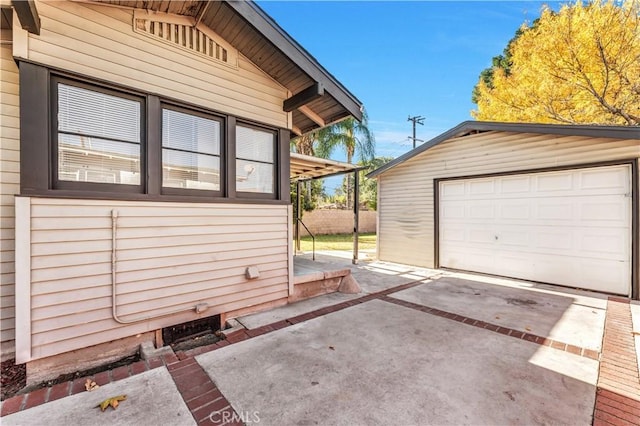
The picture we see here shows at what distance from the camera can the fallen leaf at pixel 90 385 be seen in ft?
7.52

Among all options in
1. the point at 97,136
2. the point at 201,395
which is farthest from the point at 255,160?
the point at 201,395

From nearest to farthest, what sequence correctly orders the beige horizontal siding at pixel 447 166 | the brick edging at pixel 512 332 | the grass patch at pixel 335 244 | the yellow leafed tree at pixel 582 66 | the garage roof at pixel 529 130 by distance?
the brick edging at pixel 512 332 < the garage roof at pixel 529 130 < the beige horizontal siding at pixel 447 166 < the yellow leafed tree at pixel 582 66 < the grass patch at pixel 335 244

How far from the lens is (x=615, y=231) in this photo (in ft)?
16.7

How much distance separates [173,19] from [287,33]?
1.38 meters

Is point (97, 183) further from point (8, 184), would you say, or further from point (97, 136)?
point (8, 184)

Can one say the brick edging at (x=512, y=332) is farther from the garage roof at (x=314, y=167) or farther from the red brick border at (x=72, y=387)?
the red brick border at (x=72, y=387)

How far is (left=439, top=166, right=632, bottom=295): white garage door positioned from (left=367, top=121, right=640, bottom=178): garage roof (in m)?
0.73

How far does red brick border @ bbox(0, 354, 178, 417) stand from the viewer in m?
2.10

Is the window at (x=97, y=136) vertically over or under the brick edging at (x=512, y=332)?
over

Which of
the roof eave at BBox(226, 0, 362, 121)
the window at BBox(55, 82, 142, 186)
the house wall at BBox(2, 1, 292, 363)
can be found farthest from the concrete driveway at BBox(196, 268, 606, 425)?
the roof eave at BBox(226, 0, 362, 121)

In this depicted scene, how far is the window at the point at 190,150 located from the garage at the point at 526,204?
598 centimetres

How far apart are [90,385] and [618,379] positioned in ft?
15.4

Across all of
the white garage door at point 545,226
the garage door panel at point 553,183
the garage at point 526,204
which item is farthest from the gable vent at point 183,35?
the garage door panel at point 553,183

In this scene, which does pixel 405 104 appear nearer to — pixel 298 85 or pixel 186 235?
pixel 298 85
